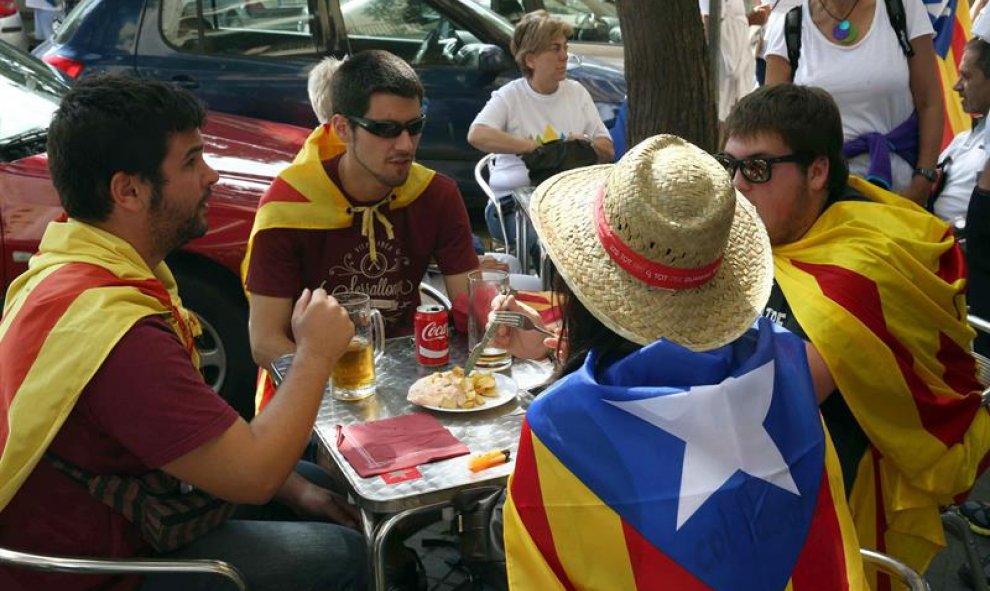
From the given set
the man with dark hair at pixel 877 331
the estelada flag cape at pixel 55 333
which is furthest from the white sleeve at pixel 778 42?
the estelada flag cape at pixel 55 333

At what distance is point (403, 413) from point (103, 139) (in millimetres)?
940

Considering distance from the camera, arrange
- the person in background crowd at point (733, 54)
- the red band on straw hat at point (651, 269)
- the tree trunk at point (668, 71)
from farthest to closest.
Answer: the person in background crowd at point (733, 54) < the tree trunk at point (668, 71) < the red band on straw hat at point (651, 269)

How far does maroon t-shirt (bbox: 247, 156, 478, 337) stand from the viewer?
10.5 ft

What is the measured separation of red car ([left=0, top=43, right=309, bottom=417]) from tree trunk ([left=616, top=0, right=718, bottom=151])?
1636mm

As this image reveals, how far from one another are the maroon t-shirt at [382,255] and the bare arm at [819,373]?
1462 millimetres

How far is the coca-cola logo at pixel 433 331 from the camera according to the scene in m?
2.86

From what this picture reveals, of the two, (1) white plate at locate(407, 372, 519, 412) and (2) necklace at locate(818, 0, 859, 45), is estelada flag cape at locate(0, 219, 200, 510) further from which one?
(2) necklace at locate(818, 0, 859, 45)

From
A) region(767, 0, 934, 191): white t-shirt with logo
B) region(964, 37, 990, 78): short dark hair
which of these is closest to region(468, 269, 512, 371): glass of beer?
region(767, 0, 934, 191): white t-shirt with logo

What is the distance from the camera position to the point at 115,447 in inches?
84.5

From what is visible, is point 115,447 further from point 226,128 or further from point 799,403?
point 226,128

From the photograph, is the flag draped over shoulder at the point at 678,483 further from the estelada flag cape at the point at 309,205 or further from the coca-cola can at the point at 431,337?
the estelada flag cape at the point at 309,205

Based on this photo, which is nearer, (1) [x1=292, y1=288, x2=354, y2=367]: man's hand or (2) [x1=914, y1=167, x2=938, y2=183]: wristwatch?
(1) [x1=292, y1=288, x2=354, y2=367]: man's hand

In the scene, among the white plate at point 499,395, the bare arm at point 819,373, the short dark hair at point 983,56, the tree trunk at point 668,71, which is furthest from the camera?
the tree trunk at point 668,71

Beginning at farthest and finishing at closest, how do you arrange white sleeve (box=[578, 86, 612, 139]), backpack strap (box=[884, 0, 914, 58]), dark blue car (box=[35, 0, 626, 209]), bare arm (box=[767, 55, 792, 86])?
dark blue car (box=[35, 0, 626, 209]), white sleeve (box=[578, 86, 612, 139]), bare arm (box=[767, 55, 792, 86]), backpack strap (box=[884, 0, 914, 58])
